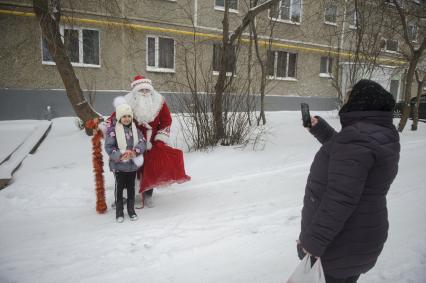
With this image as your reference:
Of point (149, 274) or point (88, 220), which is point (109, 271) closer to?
point (149, 274)

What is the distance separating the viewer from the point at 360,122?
1.63 meters

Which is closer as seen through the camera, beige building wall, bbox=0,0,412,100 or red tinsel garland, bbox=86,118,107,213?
red tinsel garland, bbox=86,118,107,213

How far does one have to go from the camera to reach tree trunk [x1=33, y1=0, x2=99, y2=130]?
6.30m

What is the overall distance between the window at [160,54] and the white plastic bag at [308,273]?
13168mm

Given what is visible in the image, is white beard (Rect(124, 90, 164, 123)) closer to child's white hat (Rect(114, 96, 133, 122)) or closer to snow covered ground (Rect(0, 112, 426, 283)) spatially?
child's white hat (Rect(114, 96, 133, 122))

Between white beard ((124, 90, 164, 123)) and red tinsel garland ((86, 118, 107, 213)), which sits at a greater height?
white beard ((124, 90, 164, 123))

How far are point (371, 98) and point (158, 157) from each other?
2713 mm

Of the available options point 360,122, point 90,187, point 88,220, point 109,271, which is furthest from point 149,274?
point 90,187

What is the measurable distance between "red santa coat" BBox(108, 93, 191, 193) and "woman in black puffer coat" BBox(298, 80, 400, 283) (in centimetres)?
231

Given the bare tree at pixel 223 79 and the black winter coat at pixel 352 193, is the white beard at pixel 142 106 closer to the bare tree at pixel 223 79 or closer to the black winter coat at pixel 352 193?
the black winter coat at pixel 352 193

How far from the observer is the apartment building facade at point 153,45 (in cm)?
1151

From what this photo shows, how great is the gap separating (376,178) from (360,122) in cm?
28

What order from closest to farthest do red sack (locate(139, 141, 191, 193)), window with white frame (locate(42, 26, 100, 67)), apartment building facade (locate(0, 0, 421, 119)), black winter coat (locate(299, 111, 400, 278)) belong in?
black winter coat (locate(299, 111, 400, 278)), red sack (locate(139, 141, 191, 193)), apartment building facade (locate(0, 0, 421, 119)), window with white frame (locate(42, 26, 100, 67))

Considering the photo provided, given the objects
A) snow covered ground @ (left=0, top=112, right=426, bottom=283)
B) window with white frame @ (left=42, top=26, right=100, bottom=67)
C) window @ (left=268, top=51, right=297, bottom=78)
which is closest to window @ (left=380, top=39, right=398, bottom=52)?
window @ (left=268, top=51, right=297, bottom=78)
